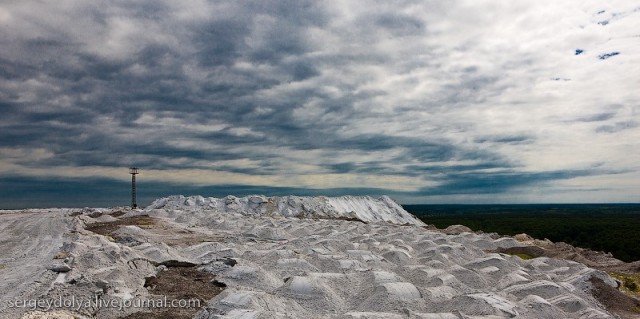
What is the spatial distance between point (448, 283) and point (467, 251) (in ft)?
20.7

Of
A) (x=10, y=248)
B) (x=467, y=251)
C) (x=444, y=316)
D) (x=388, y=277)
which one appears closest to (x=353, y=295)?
(x=388, y=277)

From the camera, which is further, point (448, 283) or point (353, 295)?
point (448, 283)

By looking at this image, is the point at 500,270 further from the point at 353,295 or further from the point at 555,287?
the point at 353,295

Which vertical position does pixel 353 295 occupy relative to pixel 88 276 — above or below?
below

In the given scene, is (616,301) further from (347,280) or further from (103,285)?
(103,285)

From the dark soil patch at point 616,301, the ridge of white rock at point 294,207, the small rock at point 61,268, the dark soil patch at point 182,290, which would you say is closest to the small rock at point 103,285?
the dark soil patch at point 182,290

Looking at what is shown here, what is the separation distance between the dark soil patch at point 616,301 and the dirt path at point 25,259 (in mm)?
14270

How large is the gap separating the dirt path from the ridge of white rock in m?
16.9

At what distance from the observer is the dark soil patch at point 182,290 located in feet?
30.5

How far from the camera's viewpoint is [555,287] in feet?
37.6

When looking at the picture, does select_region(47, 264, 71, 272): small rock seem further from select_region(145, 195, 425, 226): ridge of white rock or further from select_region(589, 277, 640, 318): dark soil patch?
select_region(145, 195, 425, 226): ridge of white rock

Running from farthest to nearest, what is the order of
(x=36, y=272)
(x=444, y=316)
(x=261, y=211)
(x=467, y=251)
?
1. (x=261, y=211)
2. (x=467, y=251)
3. (x=36, y=272)
4. (x=444, y=316)

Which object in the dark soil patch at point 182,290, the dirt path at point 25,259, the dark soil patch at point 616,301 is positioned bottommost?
the dark soil patch at point 616,301

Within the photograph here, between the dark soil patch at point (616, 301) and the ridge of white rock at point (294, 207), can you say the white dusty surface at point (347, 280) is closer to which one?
the dark soil patch at point (616, 301)
